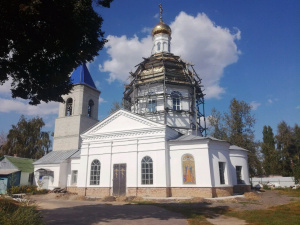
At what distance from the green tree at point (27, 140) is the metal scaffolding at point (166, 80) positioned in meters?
23.8

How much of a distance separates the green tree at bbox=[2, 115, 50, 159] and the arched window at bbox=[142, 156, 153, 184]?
2870 centimetres

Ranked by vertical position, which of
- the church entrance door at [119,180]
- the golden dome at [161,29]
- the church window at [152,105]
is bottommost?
the church entrance door at [119,180]

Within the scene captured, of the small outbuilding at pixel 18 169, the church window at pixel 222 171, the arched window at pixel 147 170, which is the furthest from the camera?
the small outbuilding at pixel 18 169

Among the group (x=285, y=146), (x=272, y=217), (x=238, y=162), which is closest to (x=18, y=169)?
(x=238, y=162)

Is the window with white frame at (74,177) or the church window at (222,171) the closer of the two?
the church window at (222,171)

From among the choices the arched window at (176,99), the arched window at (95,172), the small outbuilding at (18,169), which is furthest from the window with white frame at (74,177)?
A: the arched window at (176,99)

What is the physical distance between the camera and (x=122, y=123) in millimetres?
19812

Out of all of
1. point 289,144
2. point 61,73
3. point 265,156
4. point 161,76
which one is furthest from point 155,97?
point 289,144

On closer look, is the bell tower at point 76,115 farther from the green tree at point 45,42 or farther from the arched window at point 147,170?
the green tree at point 45,42

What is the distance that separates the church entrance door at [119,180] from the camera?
18250 mm

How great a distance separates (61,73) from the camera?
10055 mm

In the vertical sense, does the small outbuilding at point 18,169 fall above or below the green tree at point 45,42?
below

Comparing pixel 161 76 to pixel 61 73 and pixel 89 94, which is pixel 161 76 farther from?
pixel 61 73

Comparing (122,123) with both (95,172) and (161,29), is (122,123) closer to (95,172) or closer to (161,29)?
(95,172)
